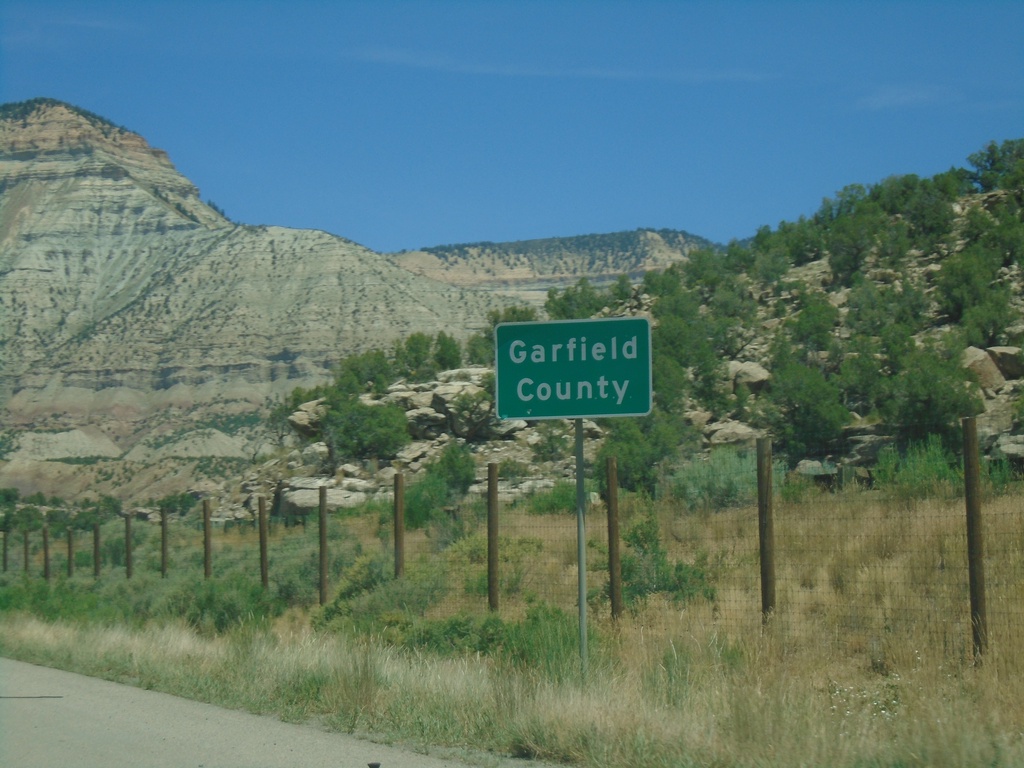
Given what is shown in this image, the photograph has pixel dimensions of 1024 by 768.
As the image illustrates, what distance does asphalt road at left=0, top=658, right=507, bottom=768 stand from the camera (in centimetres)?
804

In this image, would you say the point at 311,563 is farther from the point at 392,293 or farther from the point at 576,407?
the point at 392,293

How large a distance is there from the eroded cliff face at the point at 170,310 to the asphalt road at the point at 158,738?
81.8m

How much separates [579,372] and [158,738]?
188 inches

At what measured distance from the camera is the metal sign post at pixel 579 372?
9.20 meters

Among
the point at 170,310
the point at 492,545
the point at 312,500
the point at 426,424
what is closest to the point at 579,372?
the point at 492,545

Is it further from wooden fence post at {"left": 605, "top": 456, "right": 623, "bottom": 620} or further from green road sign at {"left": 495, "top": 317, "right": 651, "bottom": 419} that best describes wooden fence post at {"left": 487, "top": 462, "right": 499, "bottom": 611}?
green road sign at {"left": 495, "top": 317, "right": 651, "bottom": 419}

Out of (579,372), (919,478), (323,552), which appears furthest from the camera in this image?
(919,478)

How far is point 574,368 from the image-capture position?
939cm

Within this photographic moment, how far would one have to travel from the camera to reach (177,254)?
113m

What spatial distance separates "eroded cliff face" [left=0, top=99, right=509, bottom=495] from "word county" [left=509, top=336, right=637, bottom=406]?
82.9m

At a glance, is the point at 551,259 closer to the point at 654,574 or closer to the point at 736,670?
the point at 654,574

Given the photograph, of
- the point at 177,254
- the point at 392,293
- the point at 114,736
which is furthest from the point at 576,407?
the point at 177,254

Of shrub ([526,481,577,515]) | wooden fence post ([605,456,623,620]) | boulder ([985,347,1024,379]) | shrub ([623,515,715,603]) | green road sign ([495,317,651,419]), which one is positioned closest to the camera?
green road sign ([495,317,651,419])

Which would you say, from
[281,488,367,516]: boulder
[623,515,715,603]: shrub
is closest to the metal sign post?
[623,515,715,603]: shrub
